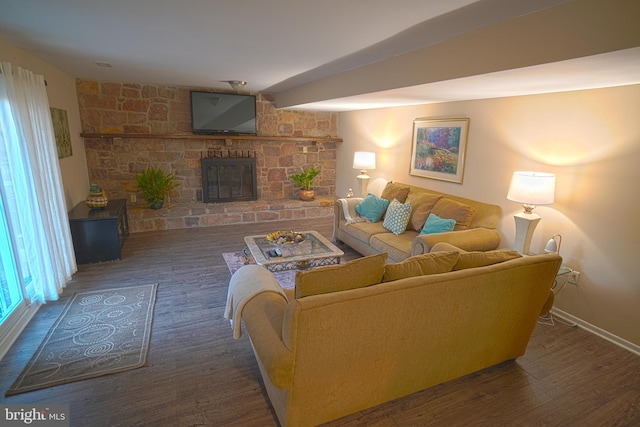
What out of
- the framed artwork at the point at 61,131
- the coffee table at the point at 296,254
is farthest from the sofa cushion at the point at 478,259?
the framed artwork at the point at 61,131

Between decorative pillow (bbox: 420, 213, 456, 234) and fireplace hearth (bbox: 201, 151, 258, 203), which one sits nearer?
decorative pillow (bbox: 420, 213, 456, 234)

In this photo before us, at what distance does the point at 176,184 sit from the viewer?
5.89m

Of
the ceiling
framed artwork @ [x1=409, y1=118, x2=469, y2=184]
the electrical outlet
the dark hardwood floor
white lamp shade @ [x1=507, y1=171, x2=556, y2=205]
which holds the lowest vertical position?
the dark hardwood floor

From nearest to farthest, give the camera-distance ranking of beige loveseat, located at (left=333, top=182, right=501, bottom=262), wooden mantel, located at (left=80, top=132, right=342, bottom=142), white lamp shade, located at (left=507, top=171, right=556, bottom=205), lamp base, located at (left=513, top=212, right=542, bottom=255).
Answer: white lamp shade, located at (left=507, top=171, right=556, bottom=205) < lamp base, located at (left=513, top=212, right=542, bottom=255) < beige loveseat, located at (left=333, top=182, right=501, bottom=262) < wooden mantel, located at (left=80, top=132, right=342, bottom=142)

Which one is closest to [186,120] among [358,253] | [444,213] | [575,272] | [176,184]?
[176,184]

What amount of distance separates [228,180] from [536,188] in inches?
195

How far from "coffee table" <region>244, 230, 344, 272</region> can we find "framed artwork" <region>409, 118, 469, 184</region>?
5.97ft


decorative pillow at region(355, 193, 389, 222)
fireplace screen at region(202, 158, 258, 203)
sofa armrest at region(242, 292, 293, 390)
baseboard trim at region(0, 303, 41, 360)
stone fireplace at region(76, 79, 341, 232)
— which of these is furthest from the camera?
fireplace screen at region(202, 158, 258, 203)

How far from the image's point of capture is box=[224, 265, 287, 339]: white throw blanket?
206cm

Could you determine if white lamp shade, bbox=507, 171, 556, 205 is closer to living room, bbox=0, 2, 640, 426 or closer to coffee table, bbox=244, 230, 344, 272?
living room, bbox=0, 2, 640, 426

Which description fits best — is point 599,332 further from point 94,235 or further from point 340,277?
point 94,235

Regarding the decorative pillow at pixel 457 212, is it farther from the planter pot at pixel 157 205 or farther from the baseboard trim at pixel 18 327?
the planter pot at pixel 157 205

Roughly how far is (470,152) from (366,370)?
303 centimetres

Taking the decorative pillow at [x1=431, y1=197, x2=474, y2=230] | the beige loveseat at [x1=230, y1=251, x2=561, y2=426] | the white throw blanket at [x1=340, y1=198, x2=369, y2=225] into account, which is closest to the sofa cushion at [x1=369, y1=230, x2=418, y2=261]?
the decorative pillow at [x1=431, y1=197, x2=474, y2=230]
